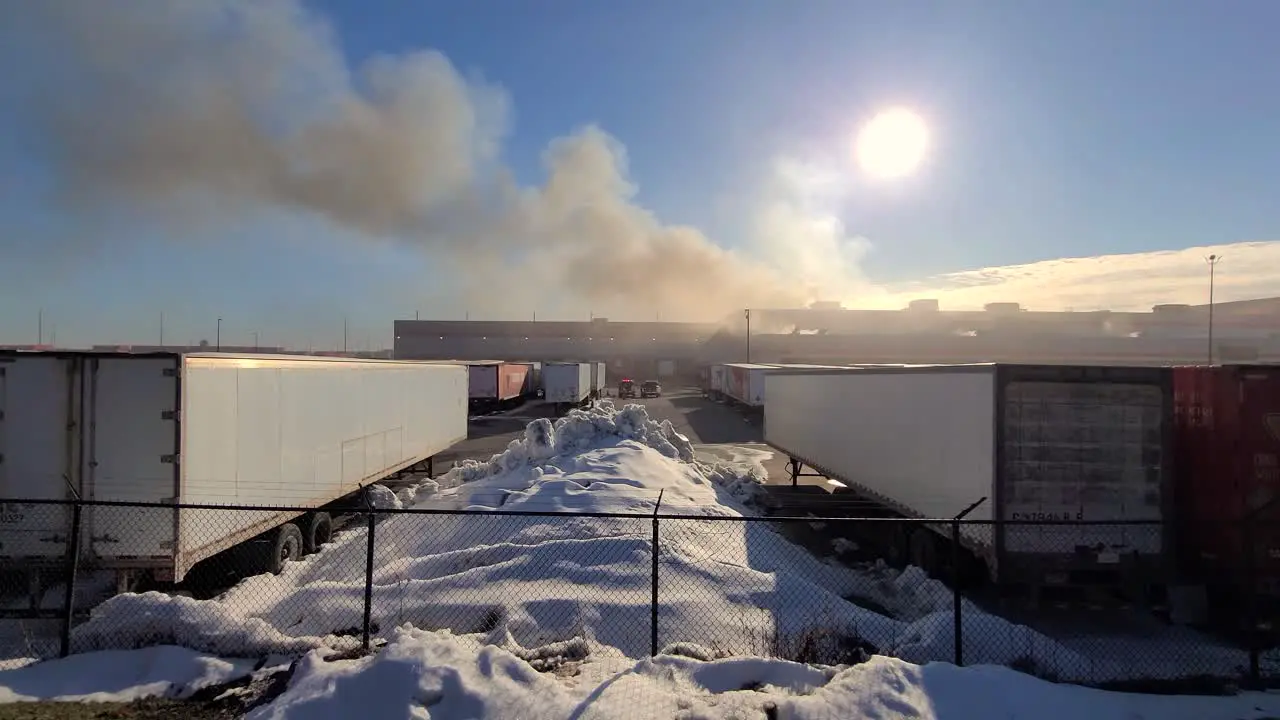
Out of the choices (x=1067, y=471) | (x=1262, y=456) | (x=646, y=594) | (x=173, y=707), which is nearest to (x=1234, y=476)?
(x=1262, y=456)

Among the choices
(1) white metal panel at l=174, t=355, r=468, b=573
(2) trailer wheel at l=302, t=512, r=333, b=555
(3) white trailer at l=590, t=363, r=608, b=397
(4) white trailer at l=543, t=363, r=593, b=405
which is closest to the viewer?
(1) white metal panel at l=174, t=355, r=468, b=573

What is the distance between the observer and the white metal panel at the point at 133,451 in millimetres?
6762

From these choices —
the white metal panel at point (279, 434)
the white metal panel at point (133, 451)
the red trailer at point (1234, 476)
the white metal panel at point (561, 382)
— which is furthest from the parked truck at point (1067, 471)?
the white metal panel at point (561, 382)

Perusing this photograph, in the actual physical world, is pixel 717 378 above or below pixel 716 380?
above

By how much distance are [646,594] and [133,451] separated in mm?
4927

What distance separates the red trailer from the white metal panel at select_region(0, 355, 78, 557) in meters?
10.6

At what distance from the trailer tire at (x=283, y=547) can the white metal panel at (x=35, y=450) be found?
2.13 m

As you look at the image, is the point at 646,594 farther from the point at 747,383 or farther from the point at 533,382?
the point at 533,382

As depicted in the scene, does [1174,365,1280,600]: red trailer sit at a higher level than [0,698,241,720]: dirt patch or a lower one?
higher

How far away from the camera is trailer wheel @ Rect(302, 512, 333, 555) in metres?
9.83

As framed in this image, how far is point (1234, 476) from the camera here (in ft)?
24.2

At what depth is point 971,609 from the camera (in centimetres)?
743

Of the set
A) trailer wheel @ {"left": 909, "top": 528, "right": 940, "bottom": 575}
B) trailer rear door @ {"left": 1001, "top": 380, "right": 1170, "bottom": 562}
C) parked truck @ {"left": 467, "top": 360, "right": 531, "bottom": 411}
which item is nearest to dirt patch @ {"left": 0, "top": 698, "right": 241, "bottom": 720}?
trailer rear door @ {"left": 1001, "top": 380, "right": 1170, "bottom": 562}

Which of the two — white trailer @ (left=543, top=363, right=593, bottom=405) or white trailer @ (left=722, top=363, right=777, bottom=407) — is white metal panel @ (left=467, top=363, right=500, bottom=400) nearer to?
white trailer @ (left=543, top=363, right=593, bottom=405)
